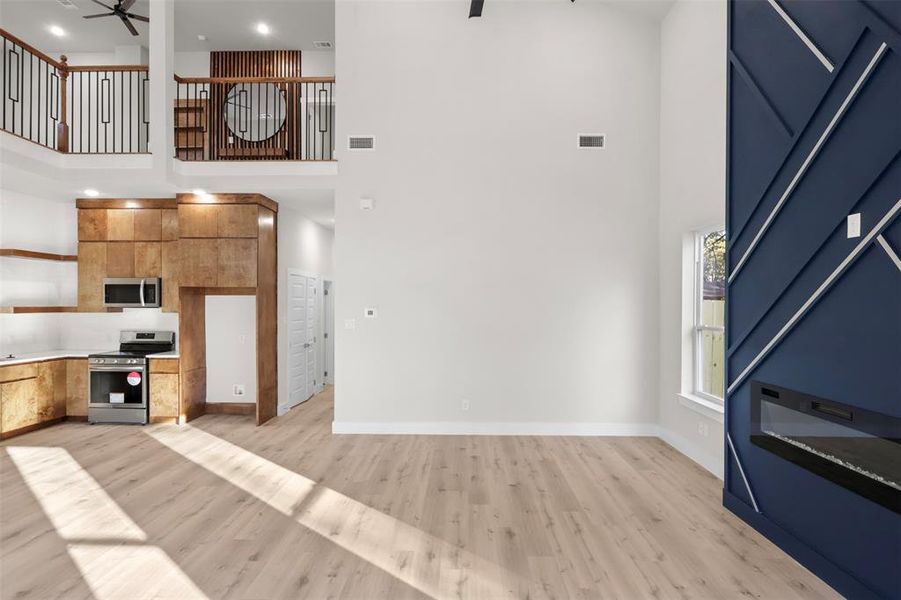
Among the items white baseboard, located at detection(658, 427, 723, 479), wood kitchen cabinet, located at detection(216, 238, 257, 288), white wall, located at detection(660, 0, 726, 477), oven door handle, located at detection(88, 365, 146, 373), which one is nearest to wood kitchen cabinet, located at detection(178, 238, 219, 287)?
wood kitchen cabinet, located at detection(216, 238, 257, 288)

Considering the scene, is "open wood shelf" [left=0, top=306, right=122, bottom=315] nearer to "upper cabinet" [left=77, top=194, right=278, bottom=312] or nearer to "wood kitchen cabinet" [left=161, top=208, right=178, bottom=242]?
"upper cabinet" [left=77, top=194, right=278, bottom=312]

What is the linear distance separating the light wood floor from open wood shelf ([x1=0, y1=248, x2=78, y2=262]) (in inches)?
88.0

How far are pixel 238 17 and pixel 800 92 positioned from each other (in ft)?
22.1

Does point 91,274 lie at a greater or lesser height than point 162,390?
greater

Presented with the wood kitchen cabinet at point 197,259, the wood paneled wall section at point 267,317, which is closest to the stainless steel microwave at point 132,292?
the wood kitchen cabinet at point 197,259

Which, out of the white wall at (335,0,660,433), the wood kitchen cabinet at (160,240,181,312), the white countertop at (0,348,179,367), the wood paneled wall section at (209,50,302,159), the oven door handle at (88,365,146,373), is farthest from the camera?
the wood paneled wall section at (209,50,302,159)

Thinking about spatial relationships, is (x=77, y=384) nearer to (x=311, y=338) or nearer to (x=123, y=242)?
(x=123, y=242)

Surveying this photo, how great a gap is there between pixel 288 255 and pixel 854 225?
6163 millimetres

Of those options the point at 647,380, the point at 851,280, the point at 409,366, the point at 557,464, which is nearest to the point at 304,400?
the point at 409,366

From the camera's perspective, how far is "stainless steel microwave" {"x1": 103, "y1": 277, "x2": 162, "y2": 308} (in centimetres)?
587

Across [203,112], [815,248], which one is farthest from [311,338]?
[815,248]

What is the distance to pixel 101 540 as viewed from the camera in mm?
2936

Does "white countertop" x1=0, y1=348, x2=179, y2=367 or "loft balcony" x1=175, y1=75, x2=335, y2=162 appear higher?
"loft balcony" x1=175, y1=75, x2=335, y2=162

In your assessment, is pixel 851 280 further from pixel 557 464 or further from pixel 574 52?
pixel 574 52
